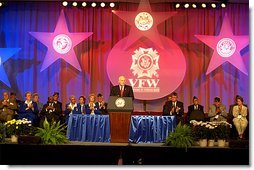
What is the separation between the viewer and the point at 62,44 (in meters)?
8.54

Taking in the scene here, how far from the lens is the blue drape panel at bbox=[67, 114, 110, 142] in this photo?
20.2 feet

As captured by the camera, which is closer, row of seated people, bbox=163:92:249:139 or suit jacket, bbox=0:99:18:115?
row of seated people, bbox=163:92:249:139

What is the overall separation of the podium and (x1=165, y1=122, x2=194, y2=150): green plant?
0.66m

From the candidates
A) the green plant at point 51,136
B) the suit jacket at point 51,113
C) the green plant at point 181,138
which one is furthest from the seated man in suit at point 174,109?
the green plant at point 51,136

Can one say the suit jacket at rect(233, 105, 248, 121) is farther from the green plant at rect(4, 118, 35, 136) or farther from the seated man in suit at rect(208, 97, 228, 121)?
the green plant at rect(4, 118, 35, 136)

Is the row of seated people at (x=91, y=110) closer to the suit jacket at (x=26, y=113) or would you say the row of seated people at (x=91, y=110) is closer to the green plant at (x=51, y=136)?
the suit jacket at (x=26, y=113)

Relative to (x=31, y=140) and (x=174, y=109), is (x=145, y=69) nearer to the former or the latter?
(x=174, y=109)

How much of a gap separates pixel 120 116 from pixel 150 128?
0.91m

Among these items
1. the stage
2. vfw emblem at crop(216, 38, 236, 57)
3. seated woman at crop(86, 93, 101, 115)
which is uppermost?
vfw emblem at crop(216, 38, 236, 57)

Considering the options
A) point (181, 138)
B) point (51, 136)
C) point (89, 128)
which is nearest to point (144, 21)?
point (89, 128)

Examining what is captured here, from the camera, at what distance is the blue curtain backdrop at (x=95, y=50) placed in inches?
356

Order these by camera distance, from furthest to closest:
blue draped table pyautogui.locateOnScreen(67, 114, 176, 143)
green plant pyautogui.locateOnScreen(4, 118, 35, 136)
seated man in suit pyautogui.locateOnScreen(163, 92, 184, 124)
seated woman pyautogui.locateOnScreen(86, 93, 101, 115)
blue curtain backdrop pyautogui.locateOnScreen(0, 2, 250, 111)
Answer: blue curtain backdrop pyautogui.locateOnScreen(0, 2, 250, 111)
seated man in suit pyautogui.locateOnScreen(163, 92, 184, 124)
seated woman pyautogui.locateOnScreen(86, 93, 101, 115)
blue draped table pyautogui.locateOnScreen(67, 114, 176, 143)
green plant pyautogui.locateOnScreen(4, 118, 35, 136)

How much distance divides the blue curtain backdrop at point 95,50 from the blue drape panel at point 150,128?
2978mm

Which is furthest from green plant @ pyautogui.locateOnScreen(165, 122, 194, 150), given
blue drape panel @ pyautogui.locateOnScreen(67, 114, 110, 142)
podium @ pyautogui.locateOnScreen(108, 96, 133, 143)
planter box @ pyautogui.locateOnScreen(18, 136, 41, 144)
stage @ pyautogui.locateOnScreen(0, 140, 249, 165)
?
planter box @ pyautogui.locateOnScreen(18, 136, 41, 144)
